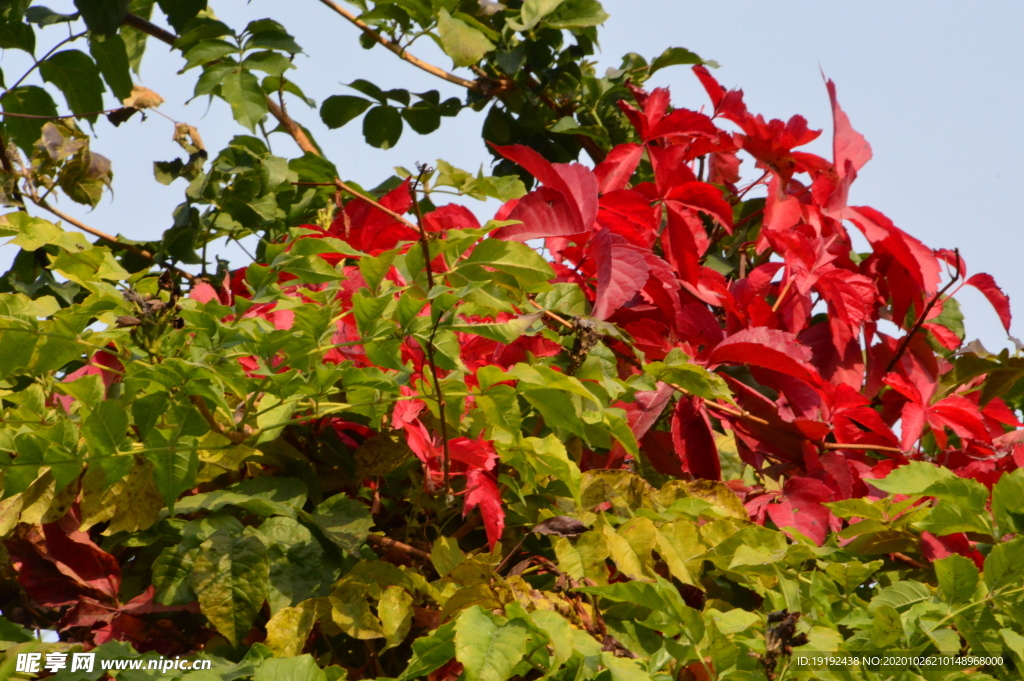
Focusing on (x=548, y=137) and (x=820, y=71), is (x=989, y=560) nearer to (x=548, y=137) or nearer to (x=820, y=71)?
(x=820, y=71)

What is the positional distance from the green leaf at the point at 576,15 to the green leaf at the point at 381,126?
298 mm

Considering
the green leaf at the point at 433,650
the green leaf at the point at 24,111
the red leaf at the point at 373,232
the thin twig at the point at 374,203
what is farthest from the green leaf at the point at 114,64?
the green leaf at the point at 433,650

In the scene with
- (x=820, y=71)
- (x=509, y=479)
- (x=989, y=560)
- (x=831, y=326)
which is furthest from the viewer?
(x=820, y=71)

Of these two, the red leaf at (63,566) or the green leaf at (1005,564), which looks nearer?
the green leaf at (1005,564)

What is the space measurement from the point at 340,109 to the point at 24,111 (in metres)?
0.48

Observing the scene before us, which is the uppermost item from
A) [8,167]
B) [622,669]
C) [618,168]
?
[8,167]

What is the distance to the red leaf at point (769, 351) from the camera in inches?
40.0

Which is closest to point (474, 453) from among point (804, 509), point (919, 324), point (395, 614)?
point (395, 614)

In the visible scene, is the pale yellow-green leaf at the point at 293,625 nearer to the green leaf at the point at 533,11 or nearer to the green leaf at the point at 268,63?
the green leaf at the point at 268,63

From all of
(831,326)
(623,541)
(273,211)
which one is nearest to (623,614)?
(623,541)

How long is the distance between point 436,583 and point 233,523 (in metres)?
0.20

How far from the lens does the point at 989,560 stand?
0.76 m

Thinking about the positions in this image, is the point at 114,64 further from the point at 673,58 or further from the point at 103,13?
the point at 673,58

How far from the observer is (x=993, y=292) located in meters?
1.23
